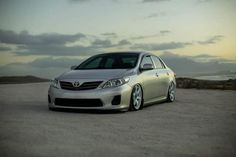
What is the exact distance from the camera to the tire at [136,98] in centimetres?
905

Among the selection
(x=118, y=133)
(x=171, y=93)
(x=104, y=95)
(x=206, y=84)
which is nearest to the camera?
(x=118, y=133)

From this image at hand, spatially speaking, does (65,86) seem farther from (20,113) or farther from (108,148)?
(108,148)

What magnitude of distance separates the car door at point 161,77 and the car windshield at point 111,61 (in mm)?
842

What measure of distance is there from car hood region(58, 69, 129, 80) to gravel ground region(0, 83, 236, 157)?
0.65 m

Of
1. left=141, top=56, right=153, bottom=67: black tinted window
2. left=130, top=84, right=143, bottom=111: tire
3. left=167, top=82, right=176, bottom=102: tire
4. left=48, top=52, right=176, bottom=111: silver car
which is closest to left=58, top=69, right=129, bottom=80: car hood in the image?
left=48, top=52, right=176, bottom=111: silver car

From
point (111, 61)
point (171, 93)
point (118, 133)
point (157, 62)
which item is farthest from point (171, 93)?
point (118, 133)

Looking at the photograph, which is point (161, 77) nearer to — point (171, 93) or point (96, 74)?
point (171, 93)

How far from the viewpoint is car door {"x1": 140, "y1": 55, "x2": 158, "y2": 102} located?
965cm

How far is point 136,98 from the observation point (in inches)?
363

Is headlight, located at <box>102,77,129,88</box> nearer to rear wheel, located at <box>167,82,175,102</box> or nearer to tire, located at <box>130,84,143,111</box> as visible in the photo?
tire, located at <box>130,84,143,111</box>

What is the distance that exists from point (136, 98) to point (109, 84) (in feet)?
2.55

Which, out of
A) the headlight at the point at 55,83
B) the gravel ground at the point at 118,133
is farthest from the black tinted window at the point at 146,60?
the headlight at the point at 55,83

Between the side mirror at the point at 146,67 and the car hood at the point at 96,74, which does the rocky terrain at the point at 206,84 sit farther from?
the car hood at the point at 96,74

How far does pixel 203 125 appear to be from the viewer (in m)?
7.26
